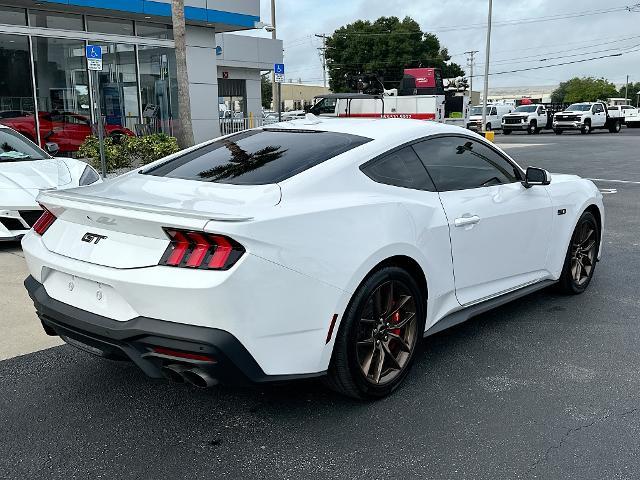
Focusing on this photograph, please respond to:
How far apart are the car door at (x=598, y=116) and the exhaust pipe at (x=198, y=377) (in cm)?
3960

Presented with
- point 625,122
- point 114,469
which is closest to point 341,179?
point 114,469

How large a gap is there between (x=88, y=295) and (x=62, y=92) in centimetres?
1481

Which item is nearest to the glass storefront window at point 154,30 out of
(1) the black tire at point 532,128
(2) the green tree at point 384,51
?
(1) the black tire at point 532,128

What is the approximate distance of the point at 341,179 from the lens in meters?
3.46

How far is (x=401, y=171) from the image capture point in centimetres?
383

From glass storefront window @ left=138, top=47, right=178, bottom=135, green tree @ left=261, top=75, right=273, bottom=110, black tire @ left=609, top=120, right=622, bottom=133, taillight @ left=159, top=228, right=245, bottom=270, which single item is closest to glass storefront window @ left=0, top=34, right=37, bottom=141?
glass storefront window @ left=138, top=47, right=178, bottom=135

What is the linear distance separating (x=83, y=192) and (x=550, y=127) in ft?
139

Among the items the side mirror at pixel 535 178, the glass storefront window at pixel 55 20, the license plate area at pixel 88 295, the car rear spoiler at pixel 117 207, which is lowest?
the license plate area at pixel 88 295

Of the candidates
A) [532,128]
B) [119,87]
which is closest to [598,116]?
[532,128]

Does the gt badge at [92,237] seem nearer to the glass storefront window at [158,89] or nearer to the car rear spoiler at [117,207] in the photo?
the car rear spoiler at [117,207]

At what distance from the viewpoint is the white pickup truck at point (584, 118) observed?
37.5 metres

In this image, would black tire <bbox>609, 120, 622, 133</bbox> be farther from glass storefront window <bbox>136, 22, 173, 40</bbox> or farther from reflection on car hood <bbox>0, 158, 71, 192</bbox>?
reflection on car hood <bbox>0, 158, 71, 192</bbox>

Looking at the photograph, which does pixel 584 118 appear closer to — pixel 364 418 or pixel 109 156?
pixel 109 156

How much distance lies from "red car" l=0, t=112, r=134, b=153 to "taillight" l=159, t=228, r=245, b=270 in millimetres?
14075
